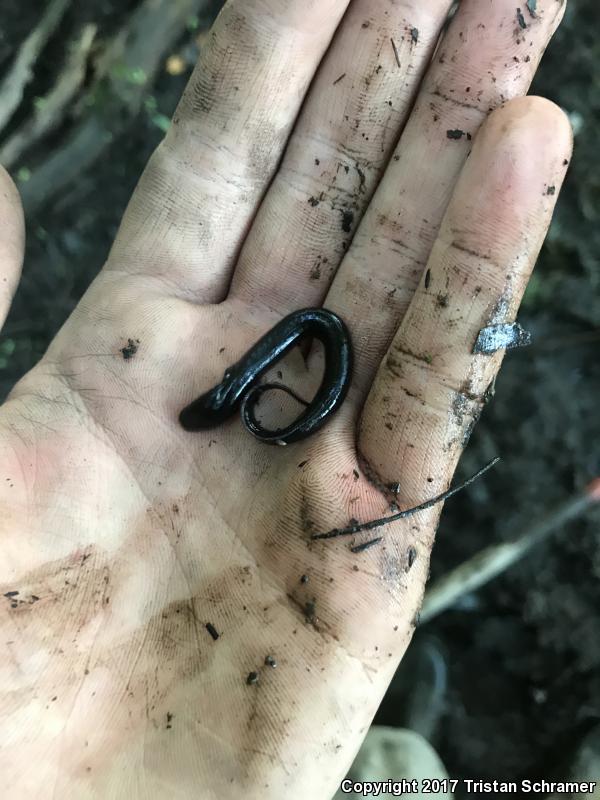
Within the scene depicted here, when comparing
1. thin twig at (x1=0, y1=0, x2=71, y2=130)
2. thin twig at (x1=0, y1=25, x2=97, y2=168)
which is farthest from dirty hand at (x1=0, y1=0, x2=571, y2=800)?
thin twig at (x1=0, y1=0, x2=71, y2=130)

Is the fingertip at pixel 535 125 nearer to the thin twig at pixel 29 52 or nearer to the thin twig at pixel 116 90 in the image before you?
the thin twig at pixel 116 90

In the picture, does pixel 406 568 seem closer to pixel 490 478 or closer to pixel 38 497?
pixel 38 497

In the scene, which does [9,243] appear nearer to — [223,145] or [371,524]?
[223,145]

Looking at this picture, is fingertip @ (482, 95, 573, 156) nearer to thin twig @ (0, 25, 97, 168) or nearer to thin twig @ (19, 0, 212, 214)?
thin twig @ (19, 0, 212, 214)

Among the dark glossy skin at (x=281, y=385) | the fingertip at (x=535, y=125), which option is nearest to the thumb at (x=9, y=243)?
the dark glossy skin at (x=281, y=385)

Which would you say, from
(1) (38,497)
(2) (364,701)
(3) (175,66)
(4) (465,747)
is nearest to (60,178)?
(3) (175,66)

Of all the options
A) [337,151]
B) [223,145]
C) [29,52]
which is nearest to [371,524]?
[337,151]
